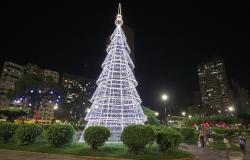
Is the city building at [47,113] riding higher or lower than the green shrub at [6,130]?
higher

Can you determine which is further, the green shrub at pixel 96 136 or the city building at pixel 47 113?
the city building at pixel 47 113

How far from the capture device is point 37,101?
53.5m

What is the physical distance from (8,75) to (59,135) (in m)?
98.5

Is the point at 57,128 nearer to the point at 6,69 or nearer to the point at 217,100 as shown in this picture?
the point at 6,69

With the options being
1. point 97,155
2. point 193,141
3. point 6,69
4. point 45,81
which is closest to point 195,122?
point 193,141

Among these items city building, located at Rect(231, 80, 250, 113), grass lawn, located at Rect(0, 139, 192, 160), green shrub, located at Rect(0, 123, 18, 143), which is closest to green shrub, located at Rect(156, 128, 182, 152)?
grass lawn, located at Rect(0, 139, 192, 160)

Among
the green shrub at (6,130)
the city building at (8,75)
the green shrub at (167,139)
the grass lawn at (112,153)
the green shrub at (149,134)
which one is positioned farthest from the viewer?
the city building at (8,75)

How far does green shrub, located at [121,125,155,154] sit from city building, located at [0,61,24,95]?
3891 inches

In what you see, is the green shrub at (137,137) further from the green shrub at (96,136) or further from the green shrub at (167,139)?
the green shrub at (96,136)

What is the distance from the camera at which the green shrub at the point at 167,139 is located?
61.2 ft

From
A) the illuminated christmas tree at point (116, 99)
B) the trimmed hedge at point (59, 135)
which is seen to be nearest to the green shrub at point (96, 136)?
the trimmed hedge at point (59, 135)

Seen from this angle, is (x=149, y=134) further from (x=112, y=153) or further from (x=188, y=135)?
(x=188, y=135)

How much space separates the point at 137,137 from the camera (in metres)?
17.5

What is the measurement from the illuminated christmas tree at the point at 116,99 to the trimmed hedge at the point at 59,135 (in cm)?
379
